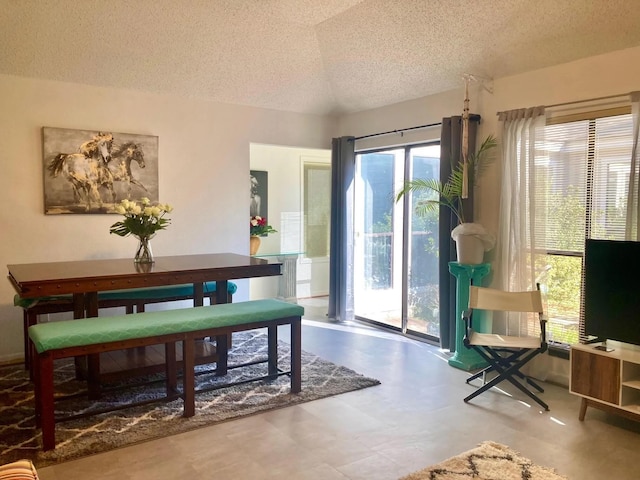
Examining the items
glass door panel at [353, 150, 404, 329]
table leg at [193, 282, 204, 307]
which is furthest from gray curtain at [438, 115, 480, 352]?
table leg at [193, 282, 204, 307]

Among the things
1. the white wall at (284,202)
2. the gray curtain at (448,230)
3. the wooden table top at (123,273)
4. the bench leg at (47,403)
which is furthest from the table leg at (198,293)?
the white wall at (284,202)

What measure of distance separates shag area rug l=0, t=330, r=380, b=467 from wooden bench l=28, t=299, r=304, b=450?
0.09m

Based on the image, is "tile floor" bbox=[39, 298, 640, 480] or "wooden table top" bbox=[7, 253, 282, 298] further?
"wooden table top" bbox=[7, 253, 282, 298]

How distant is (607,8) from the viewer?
10.7 ft

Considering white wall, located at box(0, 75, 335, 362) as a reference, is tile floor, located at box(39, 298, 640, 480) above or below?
below

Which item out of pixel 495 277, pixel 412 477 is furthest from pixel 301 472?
pixel 495 277

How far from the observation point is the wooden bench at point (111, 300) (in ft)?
12.7

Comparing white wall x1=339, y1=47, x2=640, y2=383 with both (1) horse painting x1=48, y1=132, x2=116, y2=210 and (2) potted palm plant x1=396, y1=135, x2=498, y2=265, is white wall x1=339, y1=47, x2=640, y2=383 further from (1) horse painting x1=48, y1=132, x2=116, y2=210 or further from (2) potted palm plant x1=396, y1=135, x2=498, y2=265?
(1) horse painting x1=48, y1=132, x2=116, y2=210

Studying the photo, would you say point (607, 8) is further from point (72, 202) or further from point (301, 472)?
point (72, 202)

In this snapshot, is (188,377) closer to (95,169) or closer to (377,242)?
(95,169)

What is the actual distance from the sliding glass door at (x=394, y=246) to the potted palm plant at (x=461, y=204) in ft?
1.75

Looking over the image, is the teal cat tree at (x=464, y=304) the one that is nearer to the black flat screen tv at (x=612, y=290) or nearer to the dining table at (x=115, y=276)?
the black flat screen tv at (x=612, y=290)

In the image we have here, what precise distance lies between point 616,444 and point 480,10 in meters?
2.96

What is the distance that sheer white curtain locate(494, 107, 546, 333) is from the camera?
3.97 meters
